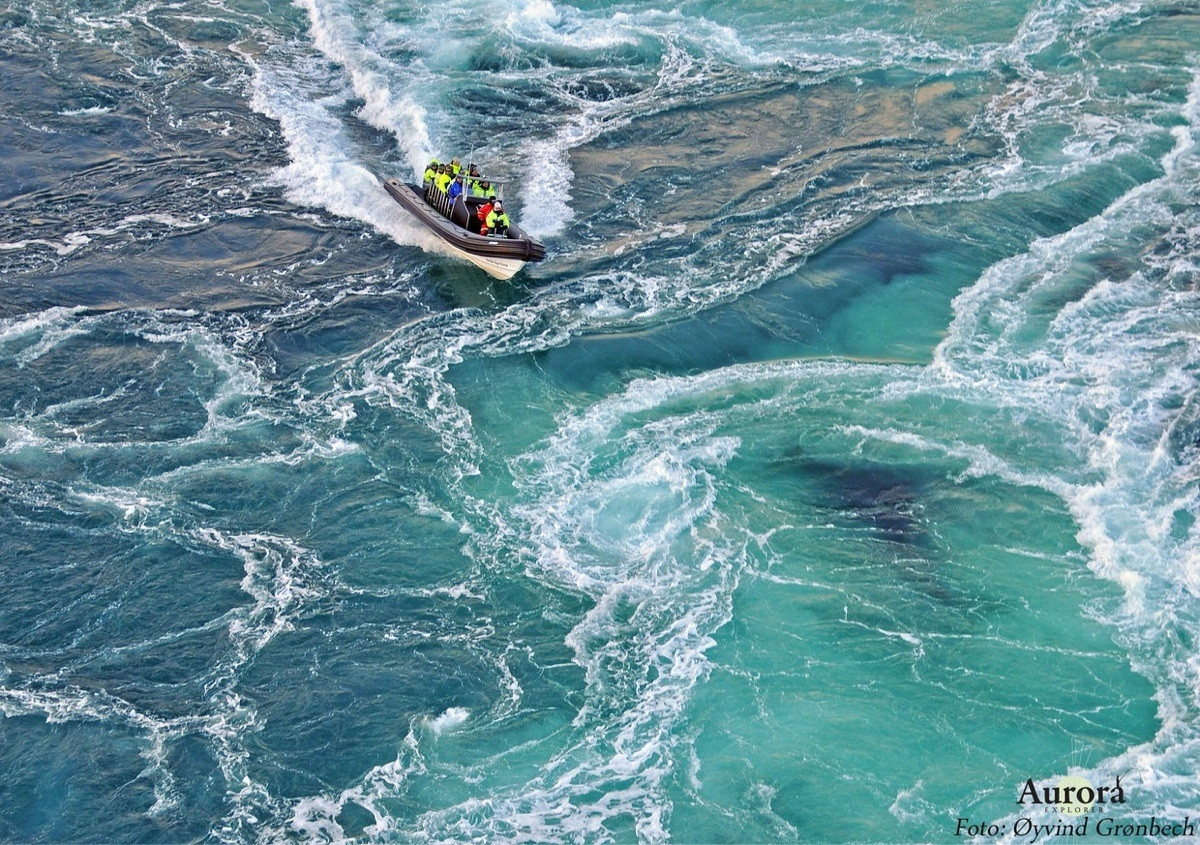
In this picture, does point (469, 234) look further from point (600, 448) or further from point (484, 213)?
point (600, 448)

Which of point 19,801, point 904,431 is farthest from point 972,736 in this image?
point 19,801

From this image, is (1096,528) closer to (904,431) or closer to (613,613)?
(904,431)

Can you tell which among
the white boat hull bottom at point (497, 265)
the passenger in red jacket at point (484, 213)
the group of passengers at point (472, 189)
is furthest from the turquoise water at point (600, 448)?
the group of passengers at point (472, 189)

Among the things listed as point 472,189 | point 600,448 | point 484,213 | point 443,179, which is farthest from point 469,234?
point 600,448

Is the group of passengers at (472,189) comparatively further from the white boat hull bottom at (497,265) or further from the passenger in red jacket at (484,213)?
the white boat hull bottom at (497,265)

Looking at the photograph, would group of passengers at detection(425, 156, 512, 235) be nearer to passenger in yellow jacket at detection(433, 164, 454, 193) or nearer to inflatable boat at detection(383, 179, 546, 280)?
passenger in yellow jacket at detection(433, 164, 454, 193)

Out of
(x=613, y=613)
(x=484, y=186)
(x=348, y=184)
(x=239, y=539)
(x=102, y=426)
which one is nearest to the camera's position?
(x=613, y=613)

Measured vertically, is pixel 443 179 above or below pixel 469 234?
above
